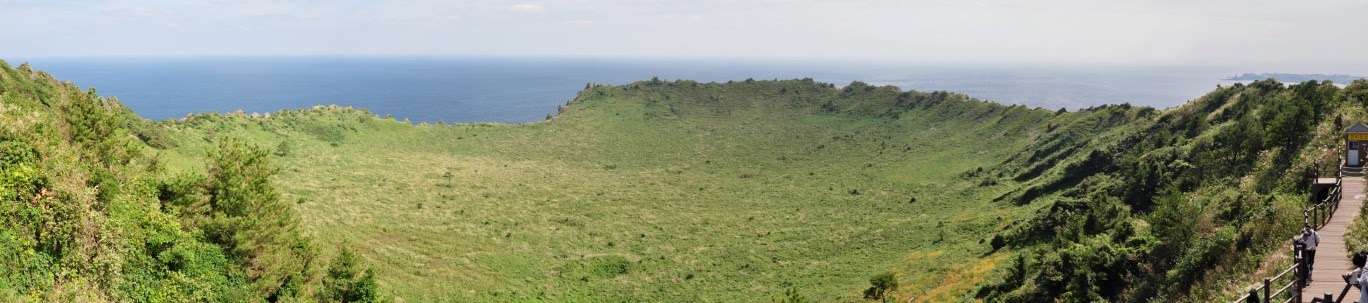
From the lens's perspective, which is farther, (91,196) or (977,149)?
(977,149)

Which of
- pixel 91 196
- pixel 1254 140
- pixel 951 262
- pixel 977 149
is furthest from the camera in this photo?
pixel 977 149

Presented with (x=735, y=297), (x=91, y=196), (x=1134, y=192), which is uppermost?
(x=91, y=196)

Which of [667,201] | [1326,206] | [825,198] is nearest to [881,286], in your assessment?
[1326,206]

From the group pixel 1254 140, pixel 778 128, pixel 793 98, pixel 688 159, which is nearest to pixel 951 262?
pixel 1254 140

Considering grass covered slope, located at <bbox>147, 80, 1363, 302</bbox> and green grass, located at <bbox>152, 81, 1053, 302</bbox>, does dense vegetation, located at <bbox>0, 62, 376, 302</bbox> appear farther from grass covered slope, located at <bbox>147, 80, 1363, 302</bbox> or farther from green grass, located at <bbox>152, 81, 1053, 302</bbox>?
grass covered slope, located at <bbox>147, 80, 1363, 302</bbox>

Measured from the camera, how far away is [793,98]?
414 feet

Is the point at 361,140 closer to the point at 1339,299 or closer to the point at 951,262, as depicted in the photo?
the point at 951,262

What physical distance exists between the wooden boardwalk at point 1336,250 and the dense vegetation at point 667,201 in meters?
1.21

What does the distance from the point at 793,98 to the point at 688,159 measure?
4039 centimetres

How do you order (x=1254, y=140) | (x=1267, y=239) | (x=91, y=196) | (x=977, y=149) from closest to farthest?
(x=1267, y=239)
(x=91, y=196)
(x=1254, y=140)
(x=977, y=149)

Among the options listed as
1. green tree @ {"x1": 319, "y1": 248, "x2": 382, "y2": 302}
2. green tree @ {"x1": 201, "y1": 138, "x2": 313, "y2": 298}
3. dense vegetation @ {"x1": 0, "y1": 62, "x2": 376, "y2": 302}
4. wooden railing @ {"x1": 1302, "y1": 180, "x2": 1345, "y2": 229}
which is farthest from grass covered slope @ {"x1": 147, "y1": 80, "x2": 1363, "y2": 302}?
dense vegetation @ {"x1": 0, "y1": 62, "x2": 376, "y2": 302}

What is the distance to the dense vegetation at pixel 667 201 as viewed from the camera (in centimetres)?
2072

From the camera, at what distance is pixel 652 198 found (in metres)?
70.9

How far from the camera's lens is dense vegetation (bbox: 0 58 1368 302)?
20.7 metres
